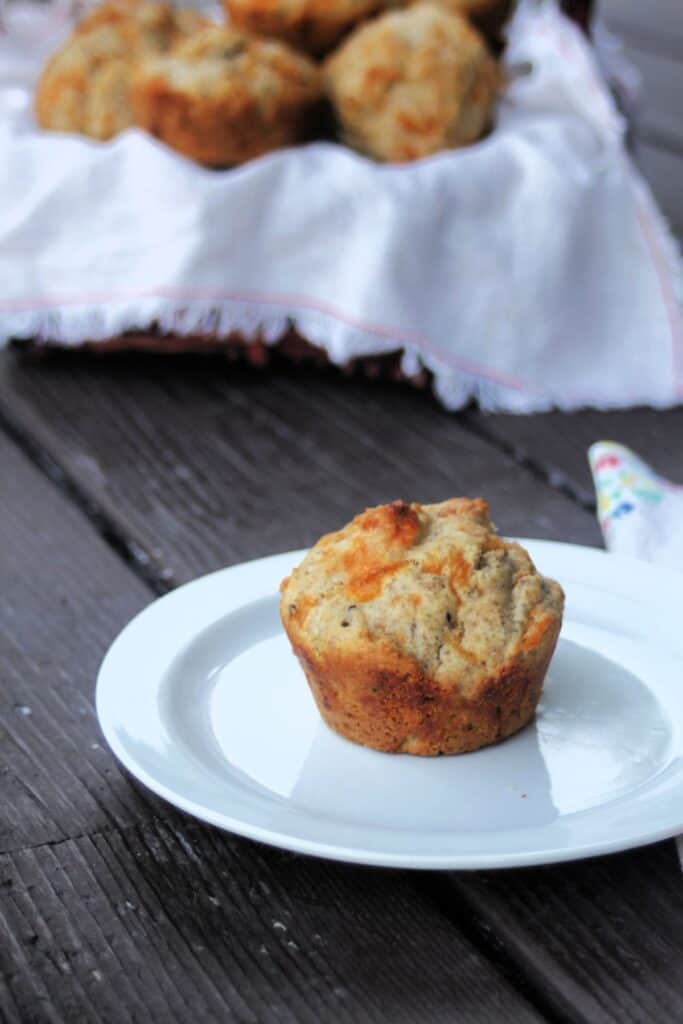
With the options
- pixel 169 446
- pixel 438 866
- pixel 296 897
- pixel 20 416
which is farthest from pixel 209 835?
pixel 20 416

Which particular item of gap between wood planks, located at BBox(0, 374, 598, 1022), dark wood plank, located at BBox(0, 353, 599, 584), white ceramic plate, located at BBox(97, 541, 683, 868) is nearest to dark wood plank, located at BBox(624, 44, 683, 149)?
dark wood plank, located at BBox(0, 353, 599, 584)

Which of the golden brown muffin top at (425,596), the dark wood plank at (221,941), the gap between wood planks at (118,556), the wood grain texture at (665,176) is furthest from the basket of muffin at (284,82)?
the dark wood plank at (221,941)

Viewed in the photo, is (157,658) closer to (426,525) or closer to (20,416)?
(426,525)

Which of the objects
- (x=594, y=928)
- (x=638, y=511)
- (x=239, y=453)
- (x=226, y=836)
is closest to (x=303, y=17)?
(x=239, y=453)

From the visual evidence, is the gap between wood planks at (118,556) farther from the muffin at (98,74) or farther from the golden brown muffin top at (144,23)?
the golden brown muffin top at (144,23)

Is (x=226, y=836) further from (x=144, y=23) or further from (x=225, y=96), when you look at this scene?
(x=144, y=23)

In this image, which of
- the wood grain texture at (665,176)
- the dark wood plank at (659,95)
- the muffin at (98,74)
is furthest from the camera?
the dark wood plank at (659,95)
